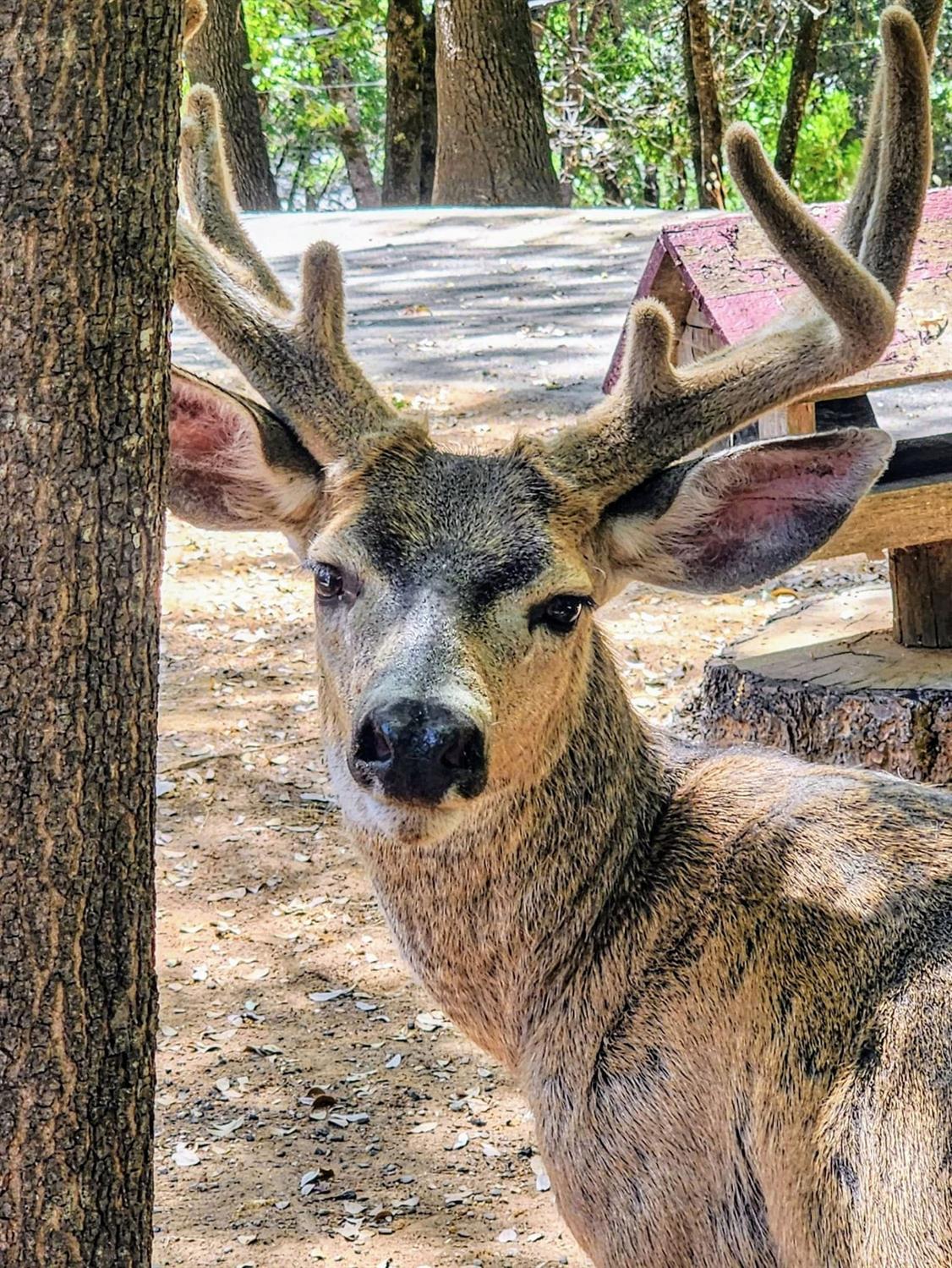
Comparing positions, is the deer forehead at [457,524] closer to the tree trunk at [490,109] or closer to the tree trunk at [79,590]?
the tree trunk at [79,590]

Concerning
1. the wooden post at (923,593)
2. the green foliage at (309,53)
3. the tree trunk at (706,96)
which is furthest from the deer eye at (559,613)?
the green foliage at (309,53)

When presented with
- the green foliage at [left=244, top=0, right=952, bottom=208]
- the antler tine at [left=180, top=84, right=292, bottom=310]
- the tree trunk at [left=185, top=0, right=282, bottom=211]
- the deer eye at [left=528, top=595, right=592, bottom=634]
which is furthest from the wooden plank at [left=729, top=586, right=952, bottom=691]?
the green foliage at [left=244, top=0, right=952, bottom=208]

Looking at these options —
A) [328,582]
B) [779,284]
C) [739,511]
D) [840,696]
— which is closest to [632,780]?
[739,511]

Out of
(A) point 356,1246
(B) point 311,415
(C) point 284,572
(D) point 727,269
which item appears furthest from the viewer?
(C) point 284,572

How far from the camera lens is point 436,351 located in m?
11.7

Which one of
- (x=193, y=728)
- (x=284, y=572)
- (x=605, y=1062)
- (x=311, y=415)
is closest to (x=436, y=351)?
(x=284, y=572)

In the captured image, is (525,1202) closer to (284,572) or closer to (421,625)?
(421,625)

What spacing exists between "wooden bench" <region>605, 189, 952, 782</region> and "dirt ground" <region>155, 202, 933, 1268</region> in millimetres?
757

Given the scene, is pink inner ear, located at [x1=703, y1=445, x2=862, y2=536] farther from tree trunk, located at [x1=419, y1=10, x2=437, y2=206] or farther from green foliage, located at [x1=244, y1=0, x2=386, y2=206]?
green foliage, located at [x1=244, y1=0, x2=386, y2=206]

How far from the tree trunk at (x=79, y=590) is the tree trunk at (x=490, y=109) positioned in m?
17.2

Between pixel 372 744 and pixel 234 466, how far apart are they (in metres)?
0.99

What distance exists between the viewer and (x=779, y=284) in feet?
16.2

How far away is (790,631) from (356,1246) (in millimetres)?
2841

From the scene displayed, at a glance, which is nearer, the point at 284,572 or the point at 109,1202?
the point at 109,1202
